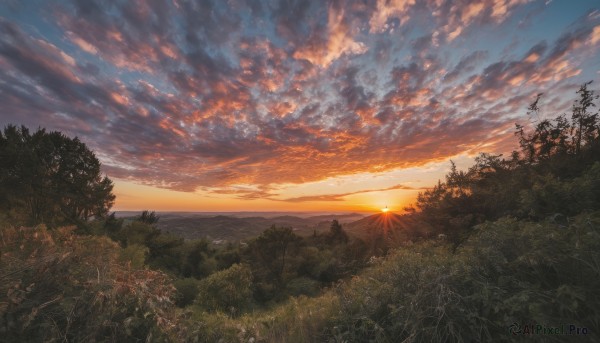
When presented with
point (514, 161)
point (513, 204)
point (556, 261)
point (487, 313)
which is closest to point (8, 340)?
point (487, 313)

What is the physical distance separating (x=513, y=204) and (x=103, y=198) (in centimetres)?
3602

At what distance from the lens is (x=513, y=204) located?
38.0 ft

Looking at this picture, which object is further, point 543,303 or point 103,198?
point 103,198

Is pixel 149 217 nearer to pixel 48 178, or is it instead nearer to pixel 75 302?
pixel 48 178

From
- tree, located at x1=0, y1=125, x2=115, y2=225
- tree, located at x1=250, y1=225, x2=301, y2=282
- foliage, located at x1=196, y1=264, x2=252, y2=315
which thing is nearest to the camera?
foliage, located at x1=196, y1=264, x2=252, y2=315

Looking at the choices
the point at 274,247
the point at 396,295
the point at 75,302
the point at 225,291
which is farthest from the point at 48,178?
the point at 396,295

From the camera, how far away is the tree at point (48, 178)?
20.6 meters

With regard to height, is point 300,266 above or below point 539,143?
below

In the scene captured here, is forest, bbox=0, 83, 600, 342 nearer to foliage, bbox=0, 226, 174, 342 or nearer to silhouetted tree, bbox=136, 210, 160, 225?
foliage, bbox=0, 226, 174, 342

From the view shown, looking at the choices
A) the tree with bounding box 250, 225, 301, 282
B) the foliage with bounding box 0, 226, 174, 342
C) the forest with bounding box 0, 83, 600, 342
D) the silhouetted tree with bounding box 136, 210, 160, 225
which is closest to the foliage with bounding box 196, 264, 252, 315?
the tree with bounding box 250, 225, 301, 282

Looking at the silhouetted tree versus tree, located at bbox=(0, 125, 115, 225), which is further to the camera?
the silhouetted tree

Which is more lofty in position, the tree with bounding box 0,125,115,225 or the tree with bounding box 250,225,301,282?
the tree with bounding box 0,125,115,225

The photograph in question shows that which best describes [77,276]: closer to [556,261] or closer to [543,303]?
[543,303]

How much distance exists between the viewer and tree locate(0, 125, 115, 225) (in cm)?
2062
